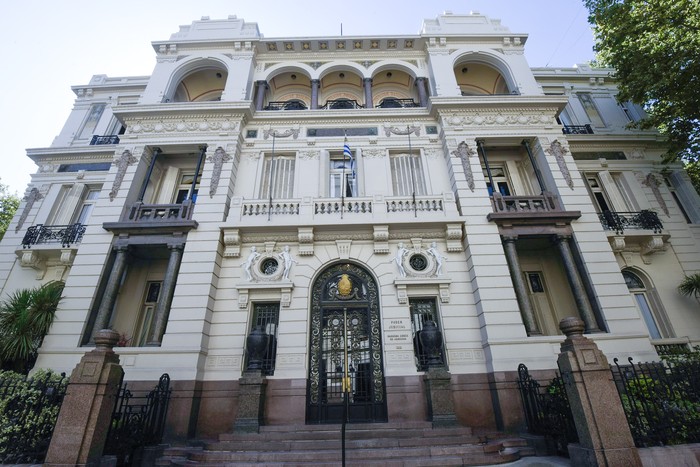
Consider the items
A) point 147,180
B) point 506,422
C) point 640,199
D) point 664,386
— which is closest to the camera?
point 664,386

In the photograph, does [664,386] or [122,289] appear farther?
[122,289]

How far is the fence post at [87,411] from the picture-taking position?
6.14 meters

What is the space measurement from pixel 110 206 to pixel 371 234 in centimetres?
1005

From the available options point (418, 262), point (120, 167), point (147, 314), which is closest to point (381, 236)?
point (418, 262)

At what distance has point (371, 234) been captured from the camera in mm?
12141

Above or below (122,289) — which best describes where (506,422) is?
below

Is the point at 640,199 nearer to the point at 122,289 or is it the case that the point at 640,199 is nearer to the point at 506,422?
the point at 506,422

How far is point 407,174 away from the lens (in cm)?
1421

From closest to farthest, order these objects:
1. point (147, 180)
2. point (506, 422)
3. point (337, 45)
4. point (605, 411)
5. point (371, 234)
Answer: point (605, 411) → point (506, 422) → point (371, 234) → point (147, 180) → point (337, 45)

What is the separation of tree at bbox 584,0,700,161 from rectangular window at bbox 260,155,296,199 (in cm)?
1464

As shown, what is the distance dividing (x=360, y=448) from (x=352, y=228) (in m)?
6.84

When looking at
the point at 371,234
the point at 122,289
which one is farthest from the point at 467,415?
the point at 122,289

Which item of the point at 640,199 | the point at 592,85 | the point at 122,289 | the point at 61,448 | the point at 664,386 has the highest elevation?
the point at 592,85

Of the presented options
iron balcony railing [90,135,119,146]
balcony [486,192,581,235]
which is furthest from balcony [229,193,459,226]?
iron balcony railing [90,135,119,146]
